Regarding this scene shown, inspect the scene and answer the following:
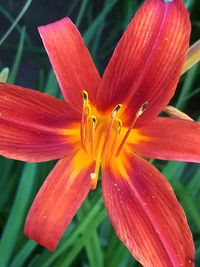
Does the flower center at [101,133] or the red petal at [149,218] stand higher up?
the flower center at [101,133]

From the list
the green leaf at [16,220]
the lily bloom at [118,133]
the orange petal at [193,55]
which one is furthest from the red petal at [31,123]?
the green leaf at [16,220]

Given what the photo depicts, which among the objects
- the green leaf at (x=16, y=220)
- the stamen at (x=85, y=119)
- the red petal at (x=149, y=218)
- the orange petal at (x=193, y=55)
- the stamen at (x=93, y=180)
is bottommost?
the green leaf at (x=16, y=220)

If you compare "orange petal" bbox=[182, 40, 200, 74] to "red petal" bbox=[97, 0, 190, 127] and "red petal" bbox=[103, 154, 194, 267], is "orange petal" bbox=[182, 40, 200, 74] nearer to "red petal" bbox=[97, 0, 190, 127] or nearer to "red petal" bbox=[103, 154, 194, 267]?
"red petal" bbox=[97, 0, 190, 127]

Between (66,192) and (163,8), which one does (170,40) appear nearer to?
(163,8)

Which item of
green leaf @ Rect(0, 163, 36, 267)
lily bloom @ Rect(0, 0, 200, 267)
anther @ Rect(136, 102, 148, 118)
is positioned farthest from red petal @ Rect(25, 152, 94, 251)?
green leaf @ Rect(0, 163, 36, 267)

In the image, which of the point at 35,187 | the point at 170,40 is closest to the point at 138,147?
the point at 170,40

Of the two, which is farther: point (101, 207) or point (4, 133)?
point (101, 207)

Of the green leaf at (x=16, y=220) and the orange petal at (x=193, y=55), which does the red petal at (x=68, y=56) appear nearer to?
the orange petal at (x=193, y=55)

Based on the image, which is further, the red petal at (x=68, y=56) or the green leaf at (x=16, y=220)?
the green leaf at (x=16, y=220)
